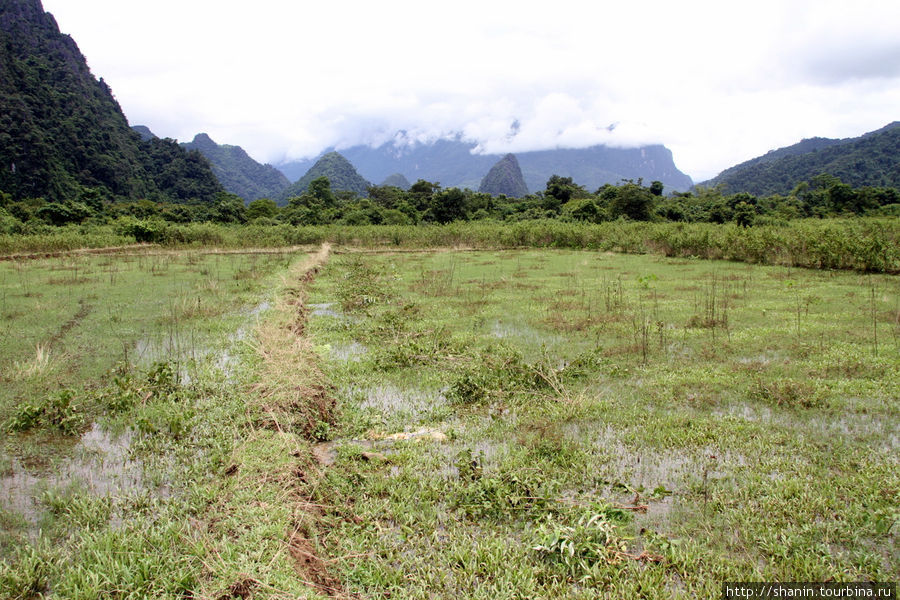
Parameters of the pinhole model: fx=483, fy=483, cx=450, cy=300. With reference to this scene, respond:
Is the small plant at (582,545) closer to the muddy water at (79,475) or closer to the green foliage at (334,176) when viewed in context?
the muddy water at (79,475)

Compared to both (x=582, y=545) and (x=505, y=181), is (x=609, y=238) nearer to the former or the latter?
(x=582, y=545)

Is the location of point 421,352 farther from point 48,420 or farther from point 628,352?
point 48,420

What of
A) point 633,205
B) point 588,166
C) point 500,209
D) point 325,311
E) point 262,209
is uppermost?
point 588,166

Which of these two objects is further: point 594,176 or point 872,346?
point 594,176

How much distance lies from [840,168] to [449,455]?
69.3 meters

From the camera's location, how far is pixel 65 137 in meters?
50.3

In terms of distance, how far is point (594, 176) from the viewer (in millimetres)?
169125

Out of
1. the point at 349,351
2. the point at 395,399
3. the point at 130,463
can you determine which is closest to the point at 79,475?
the point at 130,463

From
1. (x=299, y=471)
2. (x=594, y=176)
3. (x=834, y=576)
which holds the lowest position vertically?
(x=834, y=576)

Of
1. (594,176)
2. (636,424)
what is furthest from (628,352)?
(594,176)

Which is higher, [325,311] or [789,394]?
[325,311]

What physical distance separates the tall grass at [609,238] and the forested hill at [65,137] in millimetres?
24907

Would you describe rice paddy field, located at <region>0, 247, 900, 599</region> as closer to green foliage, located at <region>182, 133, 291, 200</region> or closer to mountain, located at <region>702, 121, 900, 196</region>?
mountain, located at <region>702, 121, 900, 196</region>

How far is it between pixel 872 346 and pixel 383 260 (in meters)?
17.8
